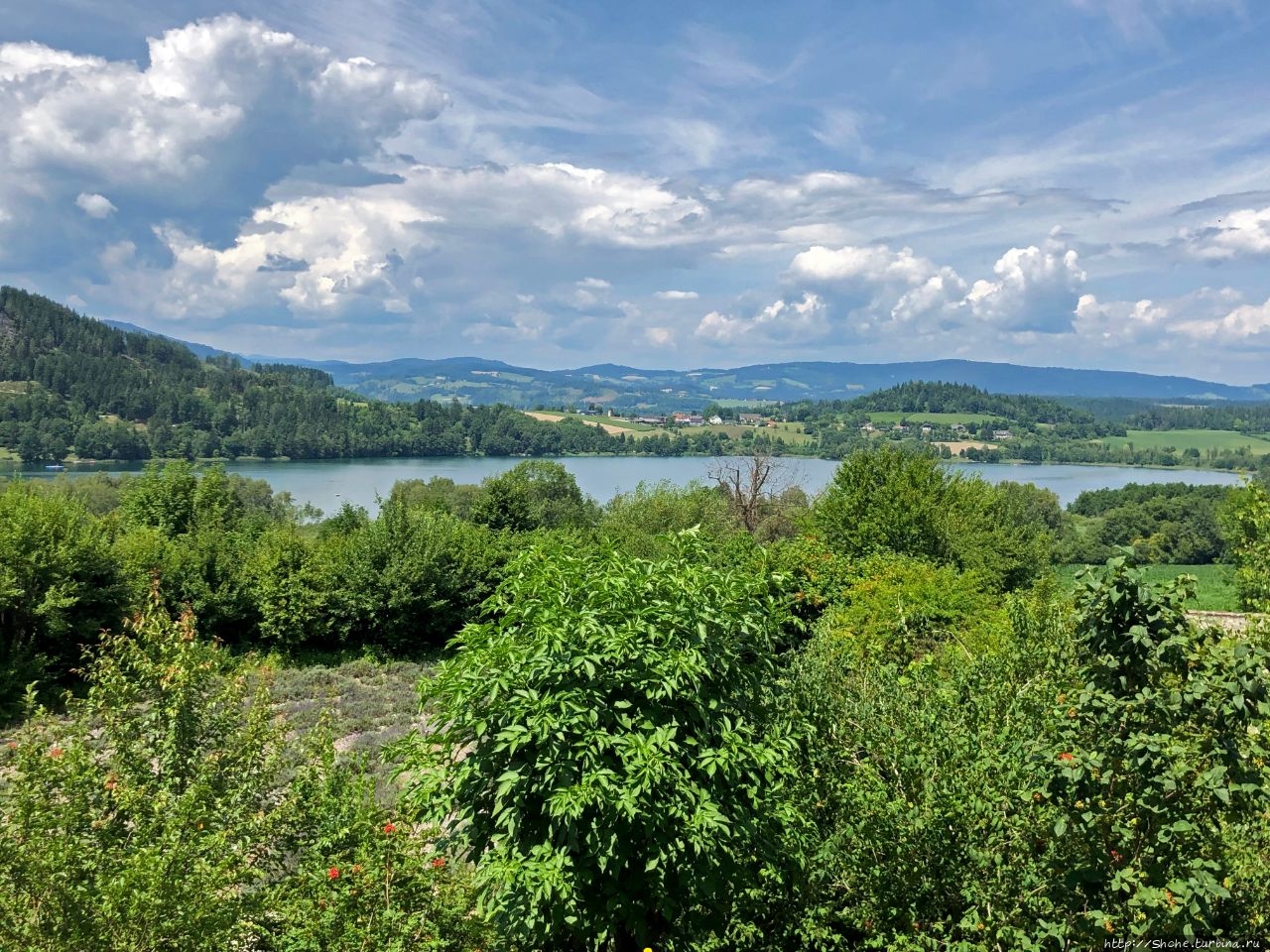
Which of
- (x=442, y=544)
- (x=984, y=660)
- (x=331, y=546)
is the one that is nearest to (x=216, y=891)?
(x=984, y=660)

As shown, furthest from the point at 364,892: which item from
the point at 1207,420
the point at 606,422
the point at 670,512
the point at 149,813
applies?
the point at 1207,420

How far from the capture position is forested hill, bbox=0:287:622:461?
104 m

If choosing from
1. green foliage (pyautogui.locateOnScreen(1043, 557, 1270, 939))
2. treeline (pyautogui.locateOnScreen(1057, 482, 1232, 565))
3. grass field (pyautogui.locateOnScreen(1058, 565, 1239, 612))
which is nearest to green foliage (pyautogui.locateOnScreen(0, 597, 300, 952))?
green foliage (pyautogui.locateOnScreen(1043, 557, 1270, 939))

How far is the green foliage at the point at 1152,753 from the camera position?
3432 millimetres

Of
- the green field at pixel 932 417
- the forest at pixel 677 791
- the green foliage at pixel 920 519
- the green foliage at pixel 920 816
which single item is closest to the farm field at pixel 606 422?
the green field at pixel 932 417

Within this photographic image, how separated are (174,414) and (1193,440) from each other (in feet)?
612

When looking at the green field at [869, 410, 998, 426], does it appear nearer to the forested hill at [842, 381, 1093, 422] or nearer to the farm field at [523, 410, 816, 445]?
the forested hill at [842, 381, 1093, 422]

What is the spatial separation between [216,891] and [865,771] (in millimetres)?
4210

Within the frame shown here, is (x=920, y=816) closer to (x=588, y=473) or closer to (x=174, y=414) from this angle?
(x=588, y=473)

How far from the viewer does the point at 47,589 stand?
1727 centimetres

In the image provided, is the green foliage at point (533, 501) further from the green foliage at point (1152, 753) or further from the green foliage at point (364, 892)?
the green foliage at point (1152, 753)

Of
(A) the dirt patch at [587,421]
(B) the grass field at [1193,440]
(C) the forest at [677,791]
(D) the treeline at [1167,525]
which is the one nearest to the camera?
(C) the forest at [677,791]

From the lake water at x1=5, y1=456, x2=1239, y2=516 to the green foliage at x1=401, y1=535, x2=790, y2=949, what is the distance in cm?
6259

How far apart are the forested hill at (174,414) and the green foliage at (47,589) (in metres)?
95.5
